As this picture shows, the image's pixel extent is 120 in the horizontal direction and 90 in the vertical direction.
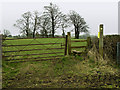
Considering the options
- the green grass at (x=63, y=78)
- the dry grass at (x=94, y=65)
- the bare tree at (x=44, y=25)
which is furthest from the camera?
the bare tree at (x=44, y=25)

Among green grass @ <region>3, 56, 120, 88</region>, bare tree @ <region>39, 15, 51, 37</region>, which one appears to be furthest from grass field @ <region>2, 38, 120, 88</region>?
bare tree @ <region>39, 15, 51, 37</region>

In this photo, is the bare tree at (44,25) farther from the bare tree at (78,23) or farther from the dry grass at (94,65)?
the dry grass at (94,65)

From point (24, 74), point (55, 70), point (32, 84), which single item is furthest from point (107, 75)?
point (24, 74)

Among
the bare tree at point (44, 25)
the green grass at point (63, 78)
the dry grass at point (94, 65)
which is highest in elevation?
the bare tree at point (44, 25)

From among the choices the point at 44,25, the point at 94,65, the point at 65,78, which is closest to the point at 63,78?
the point at 65,78

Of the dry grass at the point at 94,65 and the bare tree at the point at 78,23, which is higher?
the bare tree at the point at 78,23

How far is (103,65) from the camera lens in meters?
6.83

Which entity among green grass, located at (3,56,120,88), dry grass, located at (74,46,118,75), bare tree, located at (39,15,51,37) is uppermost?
bare tree, located at (39,15,51,37)

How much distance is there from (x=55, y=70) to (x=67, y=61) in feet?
5.44

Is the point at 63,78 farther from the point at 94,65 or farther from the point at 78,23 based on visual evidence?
the point at 78,23

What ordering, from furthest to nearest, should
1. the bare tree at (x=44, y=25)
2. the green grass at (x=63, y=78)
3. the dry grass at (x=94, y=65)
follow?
the bare tree at (x=44, y=25) → the dry grass at (x=94, y=65) → the green grass at (x=63, y=78)

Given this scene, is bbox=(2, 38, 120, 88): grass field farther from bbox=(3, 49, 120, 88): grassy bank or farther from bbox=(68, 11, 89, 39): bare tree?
bbox=(68, 11, 89, 39): bare tree

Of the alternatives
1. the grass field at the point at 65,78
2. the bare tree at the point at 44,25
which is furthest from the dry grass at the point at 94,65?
the bare tree at the point at 44,25

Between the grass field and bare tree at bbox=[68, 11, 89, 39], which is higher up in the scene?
bare tree at bbox=[68, 11, 89, 39]
